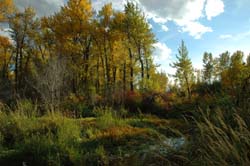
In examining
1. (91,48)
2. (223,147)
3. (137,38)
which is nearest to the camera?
(223,147)

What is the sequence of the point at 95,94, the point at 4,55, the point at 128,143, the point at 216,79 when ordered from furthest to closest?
the point at 216,79 < the point at 4,55 < the point at 95,94 < the point at 128,143

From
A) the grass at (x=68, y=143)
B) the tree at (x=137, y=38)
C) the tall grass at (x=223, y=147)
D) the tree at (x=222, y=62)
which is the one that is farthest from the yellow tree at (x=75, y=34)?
the tree at (x=222, y=62)

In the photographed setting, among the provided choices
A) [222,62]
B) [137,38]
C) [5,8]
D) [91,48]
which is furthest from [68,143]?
[222,62]

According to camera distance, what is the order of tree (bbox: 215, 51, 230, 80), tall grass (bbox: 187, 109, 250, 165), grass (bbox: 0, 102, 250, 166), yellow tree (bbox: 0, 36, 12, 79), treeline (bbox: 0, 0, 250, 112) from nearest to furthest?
tall grass (bbox: 187, 109, 250, 165) → grass (bbox: 0, 102, 250, 166) → treeline (bbox: 0, 0, 250, 112) → yellow tree (bbox: 0, 36, 12, 79) → tree (bbox: 215, 51, 230, 80)

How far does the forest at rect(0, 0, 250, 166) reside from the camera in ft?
15.9

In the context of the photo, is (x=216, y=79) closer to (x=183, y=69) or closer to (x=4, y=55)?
(x=183, y=69)

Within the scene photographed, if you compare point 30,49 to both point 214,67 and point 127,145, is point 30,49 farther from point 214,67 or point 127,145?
point 214,67

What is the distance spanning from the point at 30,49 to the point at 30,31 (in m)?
2.01

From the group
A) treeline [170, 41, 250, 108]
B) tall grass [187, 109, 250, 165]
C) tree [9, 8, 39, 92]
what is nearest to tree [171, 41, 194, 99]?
treeline [170, 41, 250, 108]

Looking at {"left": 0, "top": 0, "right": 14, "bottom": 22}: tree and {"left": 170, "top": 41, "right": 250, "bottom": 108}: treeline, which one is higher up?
{"left": 0, "top": 0, "right": 14, "bottom": 22}: tree

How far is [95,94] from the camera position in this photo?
1694 centimetres

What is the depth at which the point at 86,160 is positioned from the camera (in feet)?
15.3

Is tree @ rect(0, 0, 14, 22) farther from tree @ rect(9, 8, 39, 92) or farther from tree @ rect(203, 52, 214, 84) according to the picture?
tree @ rect(203, 52, 214, 84)

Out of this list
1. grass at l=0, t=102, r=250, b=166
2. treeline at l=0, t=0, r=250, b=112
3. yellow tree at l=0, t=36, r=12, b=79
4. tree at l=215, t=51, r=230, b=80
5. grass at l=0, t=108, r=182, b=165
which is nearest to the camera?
grass at l=0, t=102, r=250, b=166
